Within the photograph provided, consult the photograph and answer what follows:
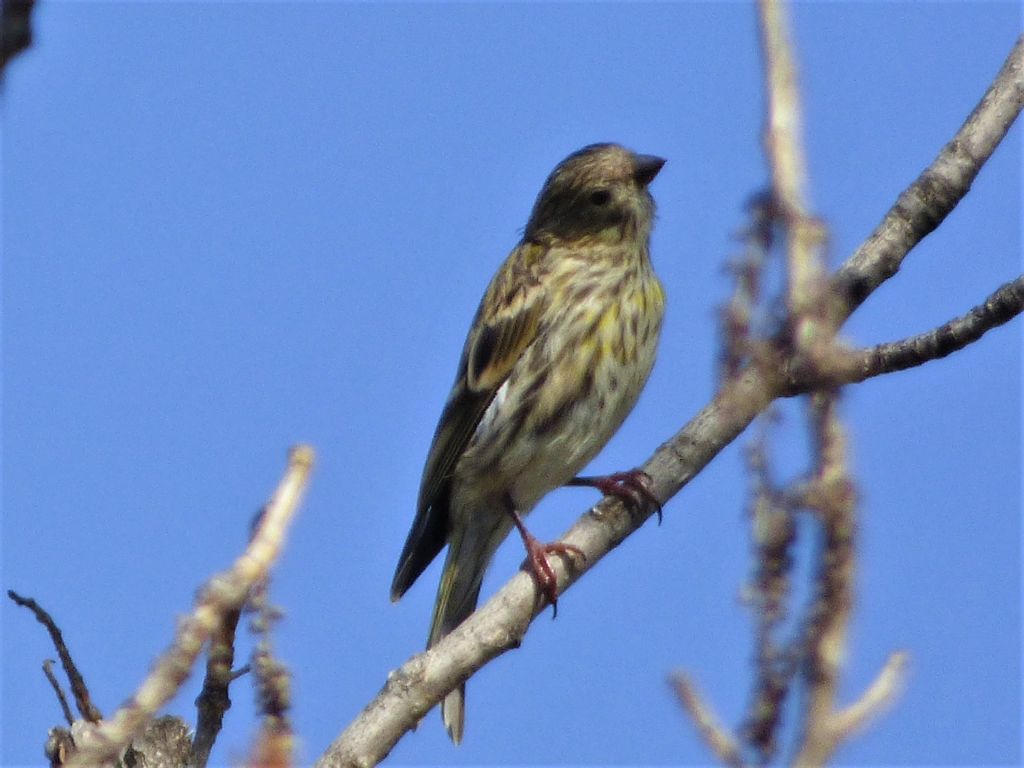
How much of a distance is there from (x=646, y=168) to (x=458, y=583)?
77.1 inches

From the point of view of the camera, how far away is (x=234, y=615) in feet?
8.18

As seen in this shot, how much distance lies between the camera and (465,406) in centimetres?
554

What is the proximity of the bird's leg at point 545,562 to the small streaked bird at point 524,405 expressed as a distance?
86 centimetres

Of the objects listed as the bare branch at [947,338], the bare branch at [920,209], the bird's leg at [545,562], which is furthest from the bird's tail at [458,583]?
the bare branch at [947,338]

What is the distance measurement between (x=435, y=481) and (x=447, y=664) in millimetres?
2364

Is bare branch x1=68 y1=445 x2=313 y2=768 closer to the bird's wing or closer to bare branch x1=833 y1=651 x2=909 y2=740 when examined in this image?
bare branch x1=833 y1=651 x2=909 y2=740

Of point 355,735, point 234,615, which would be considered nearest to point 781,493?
point 234,615

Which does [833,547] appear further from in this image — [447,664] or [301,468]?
[447,664]

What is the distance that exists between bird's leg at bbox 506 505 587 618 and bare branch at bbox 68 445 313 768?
7.78ft

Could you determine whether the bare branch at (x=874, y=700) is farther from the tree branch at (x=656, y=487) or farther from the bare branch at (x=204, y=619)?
the tree branch at (x=656, y=487)

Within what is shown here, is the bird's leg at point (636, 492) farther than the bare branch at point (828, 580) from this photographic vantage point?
Yes

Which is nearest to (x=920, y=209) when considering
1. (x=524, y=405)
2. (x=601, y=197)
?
(x=524, y=405)

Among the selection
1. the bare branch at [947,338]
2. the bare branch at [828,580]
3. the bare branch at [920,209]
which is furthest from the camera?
the bare branch at [920,209]

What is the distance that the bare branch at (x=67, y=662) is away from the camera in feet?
8.99
